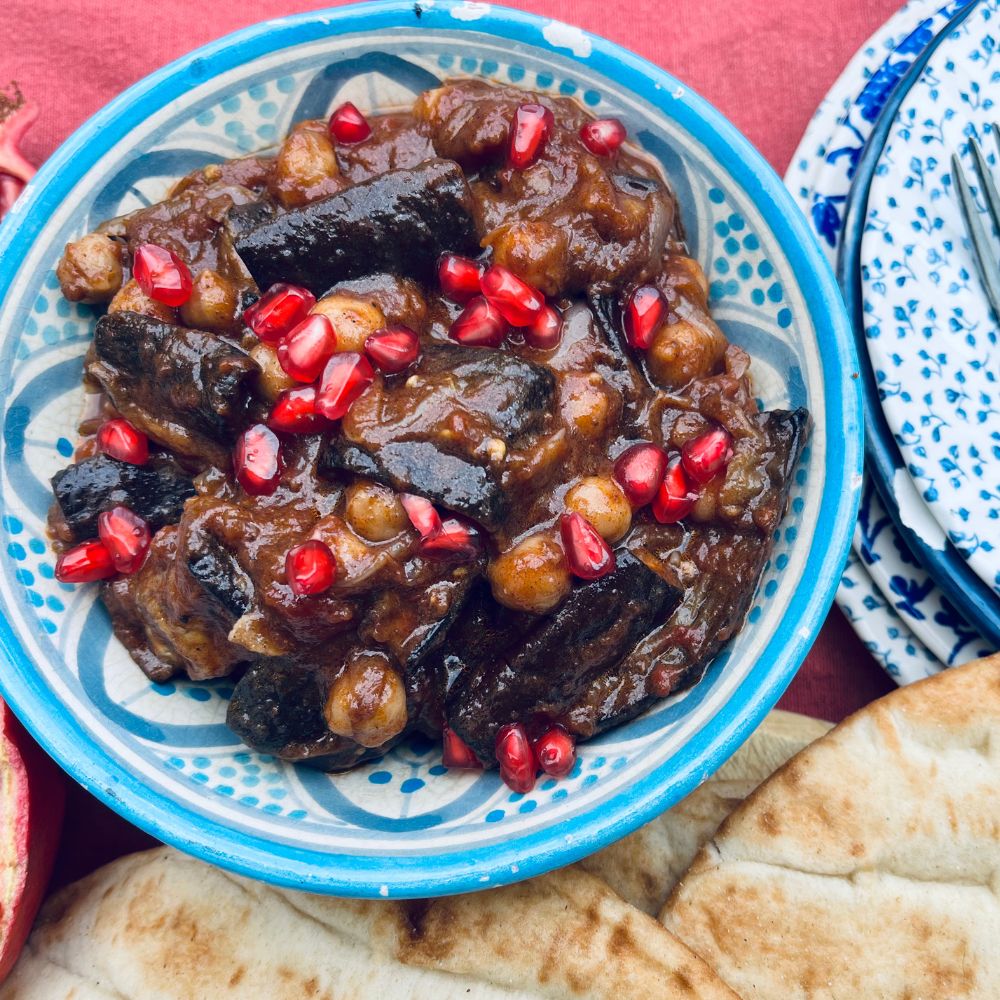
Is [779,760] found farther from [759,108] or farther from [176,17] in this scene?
[176,17]

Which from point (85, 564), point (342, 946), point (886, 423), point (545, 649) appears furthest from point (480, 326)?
point (342, 946)

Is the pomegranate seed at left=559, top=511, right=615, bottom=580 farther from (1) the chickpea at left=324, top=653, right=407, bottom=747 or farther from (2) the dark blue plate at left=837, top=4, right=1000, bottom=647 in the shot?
(2) the dark blue plate at left=837, top=4, right=1000, bottom=647

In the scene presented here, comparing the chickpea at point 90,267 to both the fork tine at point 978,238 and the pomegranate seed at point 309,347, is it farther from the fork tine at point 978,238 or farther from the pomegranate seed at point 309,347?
the fork tine at point 978,238

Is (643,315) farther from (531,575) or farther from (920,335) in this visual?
(920,335)

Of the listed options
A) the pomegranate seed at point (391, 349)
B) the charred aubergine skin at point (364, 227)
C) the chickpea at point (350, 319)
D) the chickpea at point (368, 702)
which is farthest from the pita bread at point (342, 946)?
the charred aubergine skin at point (364, 227)

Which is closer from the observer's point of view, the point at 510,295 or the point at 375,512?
the point at 375,512

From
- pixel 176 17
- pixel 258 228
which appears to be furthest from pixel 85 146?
pixel 176 17

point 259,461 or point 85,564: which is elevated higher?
point 259,461
